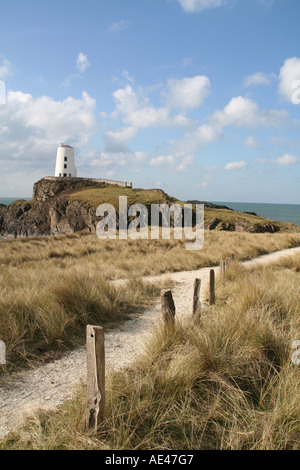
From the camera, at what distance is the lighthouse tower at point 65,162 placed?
78.6m

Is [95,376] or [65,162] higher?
[65,162]

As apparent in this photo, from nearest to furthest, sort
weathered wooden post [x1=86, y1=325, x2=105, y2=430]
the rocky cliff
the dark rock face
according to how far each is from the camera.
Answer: weathered wooden post [x1=86, y1=325, x2=105, y2=430] → the rocky cliff → the dark rock face

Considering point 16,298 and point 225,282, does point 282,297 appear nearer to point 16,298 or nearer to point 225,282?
point 225,282

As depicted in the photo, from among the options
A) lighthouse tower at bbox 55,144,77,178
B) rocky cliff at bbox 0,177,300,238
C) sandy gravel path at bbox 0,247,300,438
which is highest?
lighthouse tower at bbox 55,144,77,178

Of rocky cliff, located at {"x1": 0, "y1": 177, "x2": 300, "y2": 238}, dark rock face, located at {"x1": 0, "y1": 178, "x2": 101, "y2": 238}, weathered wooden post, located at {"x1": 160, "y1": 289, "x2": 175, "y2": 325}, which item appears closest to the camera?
weathered wooden post, located at {"x1": 160, "y1": 289, "x2": 175, "y2": 325}

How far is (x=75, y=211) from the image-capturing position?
6022 cm

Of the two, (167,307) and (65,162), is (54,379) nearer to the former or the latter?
(167,307)

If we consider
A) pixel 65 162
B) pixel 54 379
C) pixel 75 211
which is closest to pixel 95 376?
pixel 54 379

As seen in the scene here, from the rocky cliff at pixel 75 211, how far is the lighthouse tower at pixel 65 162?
12.3ft

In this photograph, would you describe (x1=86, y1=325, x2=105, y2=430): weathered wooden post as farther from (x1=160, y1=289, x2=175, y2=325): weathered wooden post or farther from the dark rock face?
the dark rock face

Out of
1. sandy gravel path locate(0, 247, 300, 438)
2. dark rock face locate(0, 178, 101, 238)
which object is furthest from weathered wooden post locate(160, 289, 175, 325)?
dark rock face locate(0, 178, 101, 238)

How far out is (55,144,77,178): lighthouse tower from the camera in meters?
78.6

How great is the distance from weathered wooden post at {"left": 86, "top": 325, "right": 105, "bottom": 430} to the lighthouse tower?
81741 mm

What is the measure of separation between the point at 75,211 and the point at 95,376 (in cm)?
5985
